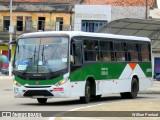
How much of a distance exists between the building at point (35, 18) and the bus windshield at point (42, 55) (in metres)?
45.8

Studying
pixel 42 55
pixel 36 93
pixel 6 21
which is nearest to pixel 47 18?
pixel 6 21

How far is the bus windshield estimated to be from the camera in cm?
2189

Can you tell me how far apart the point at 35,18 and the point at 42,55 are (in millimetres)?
47387

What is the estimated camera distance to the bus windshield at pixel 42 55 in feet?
71.8

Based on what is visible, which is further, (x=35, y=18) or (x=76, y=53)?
(x=35, y=18)

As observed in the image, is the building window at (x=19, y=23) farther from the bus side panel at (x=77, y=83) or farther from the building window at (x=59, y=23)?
the bus side panel at (x=77, y=83)

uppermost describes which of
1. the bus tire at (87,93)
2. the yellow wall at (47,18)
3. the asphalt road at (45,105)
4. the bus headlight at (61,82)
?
the yellow wall at (47,18)

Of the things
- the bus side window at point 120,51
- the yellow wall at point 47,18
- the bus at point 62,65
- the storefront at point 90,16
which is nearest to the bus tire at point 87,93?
the bus at point 62,65

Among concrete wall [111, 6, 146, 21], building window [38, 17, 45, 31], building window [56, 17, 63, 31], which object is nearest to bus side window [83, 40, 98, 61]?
concrete wall [111, 6, 146, 21]

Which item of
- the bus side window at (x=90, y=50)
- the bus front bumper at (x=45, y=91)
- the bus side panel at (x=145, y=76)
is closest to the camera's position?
→ the bus front bumper at (x=45, y=91)

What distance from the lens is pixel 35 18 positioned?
6900 centimetres

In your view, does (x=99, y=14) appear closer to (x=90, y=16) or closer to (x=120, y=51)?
(x=90, y=16)

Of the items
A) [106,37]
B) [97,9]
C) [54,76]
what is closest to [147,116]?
[54,76]

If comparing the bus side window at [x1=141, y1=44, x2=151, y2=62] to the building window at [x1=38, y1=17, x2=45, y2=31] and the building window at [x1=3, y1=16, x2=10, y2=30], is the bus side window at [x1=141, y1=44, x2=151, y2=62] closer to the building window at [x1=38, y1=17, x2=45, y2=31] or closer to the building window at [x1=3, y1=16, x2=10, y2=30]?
the building window at [x1=38, y1=17, x2=45, y2=31]
